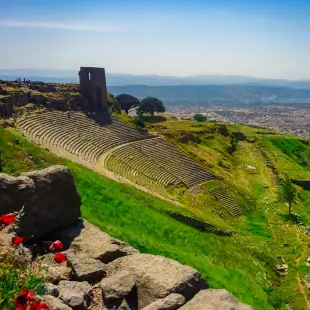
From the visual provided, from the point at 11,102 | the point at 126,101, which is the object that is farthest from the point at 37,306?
the point at 126,101

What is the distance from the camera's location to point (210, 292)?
8.45 m

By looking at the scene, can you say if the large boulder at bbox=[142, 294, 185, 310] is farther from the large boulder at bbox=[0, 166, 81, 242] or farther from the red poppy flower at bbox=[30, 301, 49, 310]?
the large boulder at bbox=[0, 166, 81, 242]

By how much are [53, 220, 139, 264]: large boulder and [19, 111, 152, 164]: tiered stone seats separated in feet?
116

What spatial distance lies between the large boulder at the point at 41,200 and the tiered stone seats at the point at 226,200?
41411 millimetres

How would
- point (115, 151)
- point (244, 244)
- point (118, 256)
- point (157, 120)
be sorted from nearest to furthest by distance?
point (118, 256) → point (244, 244) → point (115, 151) → point (157, 120)

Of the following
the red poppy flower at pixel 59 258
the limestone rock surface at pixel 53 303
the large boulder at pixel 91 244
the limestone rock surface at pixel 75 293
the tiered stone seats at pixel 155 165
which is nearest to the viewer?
the limestone rock surface at pixel 53 303

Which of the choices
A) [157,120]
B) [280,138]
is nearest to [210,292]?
[157,120]

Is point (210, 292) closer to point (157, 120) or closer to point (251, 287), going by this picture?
point (251, 287)

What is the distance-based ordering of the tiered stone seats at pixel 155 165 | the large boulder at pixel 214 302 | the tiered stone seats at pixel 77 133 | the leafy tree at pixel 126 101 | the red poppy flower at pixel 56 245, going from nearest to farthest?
the large boulder at pixel 214 302, the red poppy flower at pixel 56 245, the tiered stone seats at pixel 77 133, the tiered stone seats at pixel 155 165, the leafy tree at pixel 126 101

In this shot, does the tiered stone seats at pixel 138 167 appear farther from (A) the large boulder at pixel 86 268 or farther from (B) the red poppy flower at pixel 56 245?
(A) the large boulder at pixel 86 268

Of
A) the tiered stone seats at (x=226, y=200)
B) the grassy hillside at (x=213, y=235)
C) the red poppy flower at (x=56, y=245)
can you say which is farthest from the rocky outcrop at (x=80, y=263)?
the tiered stone seats at (x=226, y=200)

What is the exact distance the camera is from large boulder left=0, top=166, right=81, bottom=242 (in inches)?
417

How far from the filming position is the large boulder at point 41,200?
34.7 feet

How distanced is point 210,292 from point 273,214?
47.1 metres
